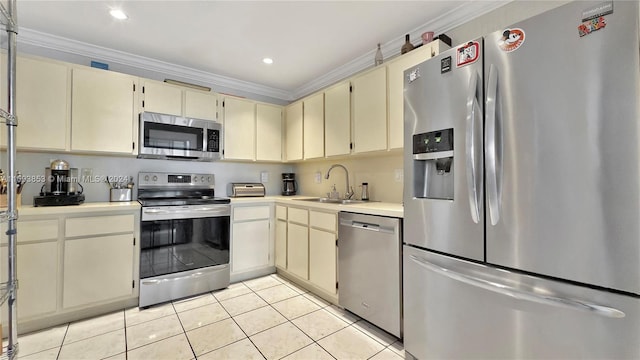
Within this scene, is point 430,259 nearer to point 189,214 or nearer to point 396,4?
point 396,4

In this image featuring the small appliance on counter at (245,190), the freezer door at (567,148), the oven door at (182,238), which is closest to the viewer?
the freezer door at (567,148)

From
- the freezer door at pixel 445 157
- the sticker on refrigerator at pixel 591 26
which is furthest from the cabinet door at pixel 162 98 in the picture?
the sticker on refrigerator at pixel 591 26

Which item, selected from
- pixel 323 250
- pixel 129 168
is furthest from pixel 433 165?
pixel 129 168

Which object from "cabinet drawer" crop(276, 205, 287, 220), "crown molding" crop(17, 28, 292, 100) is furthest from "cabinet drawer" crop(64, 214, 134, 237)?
"crown molding" crop(17, 28, 292, 100)

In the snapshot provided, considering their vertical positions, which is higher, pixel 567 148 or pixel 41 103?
pixel 41 103

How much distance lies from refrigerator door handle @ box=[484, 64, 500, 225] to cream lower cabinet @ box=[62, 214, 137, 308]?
2.67m

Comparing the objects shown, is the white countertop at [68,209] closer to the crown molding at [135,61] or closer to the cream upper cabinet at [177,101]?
the cream upper cabinet at [177,101]

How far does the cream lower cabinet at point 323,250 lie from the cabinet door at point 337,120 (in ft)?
2.35

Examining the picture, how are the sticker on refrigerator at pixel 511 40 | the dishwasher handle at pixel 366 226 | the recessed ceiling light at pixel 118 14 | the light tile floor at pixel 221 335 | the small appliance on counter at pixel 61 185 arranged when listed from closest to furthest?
1. the sticker on refrigerator at pixel 511 40
2. the light tile floor at pixel 221 335
3. the dishwasher handle at pixel 366 226
4. the recessed ceiling light at pixel 118 14
5. the small appliance on counter at pixel 61 185

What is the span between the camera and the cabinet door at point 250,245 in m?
2.91

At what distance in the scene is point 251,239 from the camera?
9.86 feet

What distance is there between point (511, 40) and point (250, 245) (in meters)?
2.78

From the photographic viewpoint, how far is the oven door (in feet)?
7.89

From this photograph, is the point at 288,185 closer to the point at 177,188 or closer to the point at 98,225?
the point at 177,188
